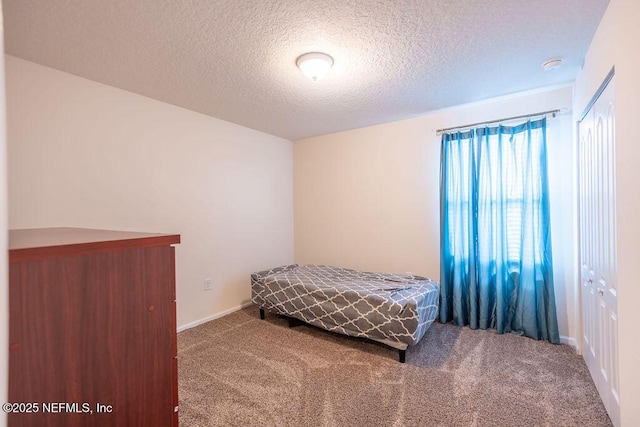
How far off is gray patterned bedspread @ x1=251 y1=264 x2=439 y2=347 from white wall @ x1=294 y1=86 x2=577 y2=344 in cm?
52

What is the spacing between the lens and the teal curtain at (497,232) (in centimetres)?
267

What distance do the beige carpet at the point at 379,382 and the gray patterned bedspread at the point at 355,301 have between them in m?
0.22

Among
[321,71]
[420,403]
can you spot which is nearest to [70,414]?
[420,403]

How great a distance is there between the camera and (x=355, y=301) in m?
2.55

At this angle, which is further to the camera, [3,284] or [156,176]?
[156,176]

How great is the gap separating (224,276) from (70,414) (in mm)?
2690

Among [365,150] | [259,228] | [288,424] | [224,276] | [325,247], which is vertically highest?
[365,150]

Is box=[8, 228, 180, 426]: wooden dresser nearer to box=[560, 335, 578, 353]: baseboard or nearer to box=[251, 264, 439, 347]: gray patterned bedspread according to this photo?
box=[251, 264, 439, 347]: gray patterned bedspread

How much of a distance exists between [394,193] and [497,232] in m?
1.19

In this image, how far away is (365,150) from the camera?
380 centimetres

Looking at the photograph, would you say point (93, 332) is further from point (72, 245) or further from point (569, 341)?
point (569, 341)

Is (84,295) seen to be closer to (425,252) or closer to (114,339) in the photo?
(114,339)

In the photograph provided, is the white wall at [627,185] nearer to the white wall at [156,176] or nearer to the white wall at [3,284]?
the white wall at [3,284]

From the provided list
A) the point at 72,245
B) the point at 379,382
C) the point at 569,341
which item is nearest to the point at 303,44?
Result: the point at 72,245
